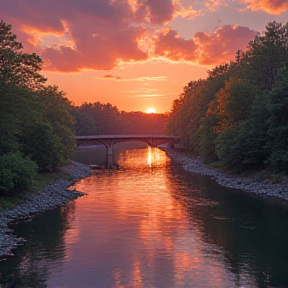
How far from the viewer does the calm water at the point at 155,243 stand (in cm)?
2269

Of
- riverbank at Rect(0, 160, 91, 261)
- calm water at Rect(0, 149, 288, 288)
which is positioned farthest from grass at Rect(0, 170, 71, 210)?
calm water at Rect(0, 149, 288, 288)

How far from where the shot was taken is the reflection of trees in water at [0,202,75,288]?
2259 centimetres

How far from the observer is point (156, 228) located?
108ft

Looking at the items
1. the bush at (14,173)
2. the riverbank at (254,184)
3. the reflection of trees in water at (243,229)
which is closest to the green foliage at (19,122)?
the bush at (14,173)

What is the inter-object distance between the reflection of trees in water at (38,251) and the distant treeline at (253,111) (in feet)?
92.0

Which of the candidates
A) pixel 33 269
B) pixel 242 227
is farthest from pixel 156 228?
pixel 33 269

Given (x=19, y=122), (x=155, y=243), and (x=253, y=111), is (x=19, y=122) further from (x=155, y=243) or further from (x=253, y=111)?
(x=253, y=111)

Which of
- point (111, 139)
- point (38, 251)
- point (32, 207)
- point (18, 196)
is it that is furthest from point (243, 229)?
Result: point (111, 139)

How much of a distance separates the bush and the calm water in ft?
14.2

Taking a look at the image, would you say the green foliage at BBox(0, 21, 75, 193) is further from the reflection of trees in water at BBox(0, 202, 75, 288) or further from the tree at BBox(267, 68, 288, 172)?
the tree at BBox(267, 68, 288, 172)

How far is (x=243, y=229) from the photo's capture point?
3316cm

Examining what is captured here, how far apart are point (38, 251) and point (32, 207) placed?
13.0m

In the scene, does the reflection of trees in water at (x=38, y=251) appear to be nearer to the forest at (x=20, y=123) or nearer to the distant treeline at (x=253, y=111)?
the forest at (x=20, y=123)

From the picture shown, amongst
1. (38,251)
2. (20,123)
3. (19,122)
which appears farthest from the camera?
(20,123)
